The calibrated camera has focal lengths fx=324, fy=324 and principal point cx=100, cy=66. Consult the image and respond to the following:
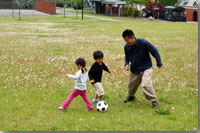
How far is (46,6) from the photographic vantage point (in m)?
82.9

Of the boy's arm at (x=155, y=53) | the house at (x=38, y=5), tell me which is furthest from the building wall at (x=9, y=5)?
the boy's arm at (x=155, y=53)

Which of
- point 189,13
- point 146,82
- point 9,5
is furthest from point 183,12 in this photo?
point 146,82

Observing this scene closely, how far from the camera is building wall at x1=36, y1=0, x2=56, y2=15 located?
80.2 m

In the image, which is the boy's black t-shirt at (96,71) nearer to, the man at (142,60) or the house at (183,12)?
the man at (142,60)

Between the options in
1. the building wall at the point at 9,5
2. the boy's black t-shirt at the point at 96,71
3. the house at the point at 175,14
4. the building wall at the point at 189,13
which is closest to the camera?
the boy's black t-shirt at the point at 96,71

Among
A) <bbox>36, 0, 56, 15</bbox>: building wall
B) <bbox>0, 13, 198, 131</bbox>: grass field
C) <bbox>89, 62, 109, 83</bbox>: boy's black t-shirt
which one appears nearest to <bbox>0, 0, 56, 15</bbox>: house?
<bbox>36, 0, 56, 15</bbox>: building wall

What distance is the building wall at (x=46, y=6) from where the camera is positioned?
80175mm

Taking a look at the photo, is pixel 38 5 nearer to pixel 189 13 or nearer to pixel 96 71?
pixel 189 13

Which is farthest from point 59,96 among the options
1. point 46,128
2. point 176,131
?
point 176,131

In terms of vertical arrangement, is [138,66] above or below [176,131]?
above

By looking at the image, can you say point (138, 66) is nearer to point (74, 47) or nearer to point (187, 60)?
point (187, 60)

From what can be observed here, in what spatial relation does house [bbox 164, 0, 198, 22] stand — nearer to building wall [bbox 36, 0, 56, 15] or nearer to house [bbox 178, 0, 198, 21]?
house [bbox 178, 0, 198, 21]

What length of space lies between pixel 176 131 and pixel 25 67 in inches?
389

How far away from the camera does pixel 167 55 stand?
65.8ft
